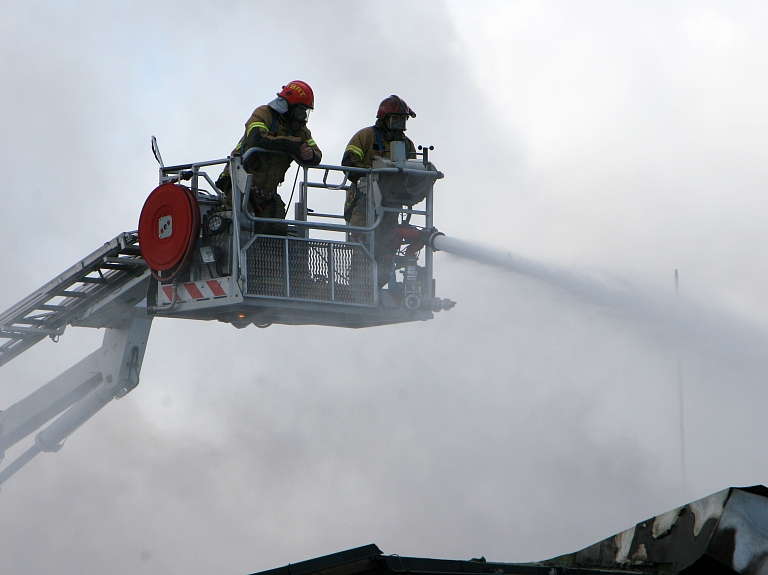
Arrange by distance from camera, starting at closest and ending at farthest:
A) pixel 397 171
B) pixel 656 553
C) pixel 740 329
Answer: pixel 656 553, pixel 397 171, pixel 740 329

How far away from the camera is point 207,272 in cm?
842

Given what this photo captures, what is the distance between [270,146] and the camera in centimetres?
867

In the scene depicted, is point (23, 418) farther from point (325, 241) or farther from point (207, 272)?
point (325, 241)

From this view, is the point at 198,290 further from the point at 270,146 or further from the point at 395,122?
the point at 395,122

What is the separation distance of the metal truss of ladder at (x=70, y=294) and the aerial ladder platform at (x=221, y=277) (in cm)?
1

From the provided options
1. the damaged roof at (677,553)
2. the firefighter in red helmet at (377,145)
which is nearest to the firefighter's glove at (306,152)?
the firefighter in red helmet at (377,145)

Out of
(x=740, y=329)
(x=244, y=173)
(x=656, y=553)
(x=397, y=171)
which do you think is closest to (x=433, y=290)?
(x=397, y=171)

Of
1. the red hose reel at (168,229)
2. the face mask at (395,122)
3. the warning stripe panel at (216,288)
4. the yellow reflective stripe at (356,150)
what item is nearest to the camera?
the warning stripe panel at (216,288)

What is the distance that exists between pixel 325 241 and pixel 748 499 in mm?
4324

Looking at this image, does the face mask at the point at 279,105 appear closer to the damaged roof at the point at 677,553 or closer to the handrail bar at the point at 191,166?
the handrail bar at the point at 191,166

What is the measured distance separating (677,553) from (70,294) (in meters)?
5.96

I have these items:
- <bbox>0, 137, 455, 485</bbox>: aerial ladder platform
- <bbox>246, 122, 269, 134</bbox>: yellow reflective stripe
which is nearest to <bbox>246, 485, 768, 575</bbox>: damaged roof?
<bbox>0, 137, 455, 485</bbox>: aerial ladder platform

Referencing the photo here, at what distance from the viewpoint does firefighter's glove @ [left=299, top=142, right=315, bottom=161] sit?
8727mm

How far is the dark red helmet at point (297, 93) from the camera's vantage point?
8.91 meters
